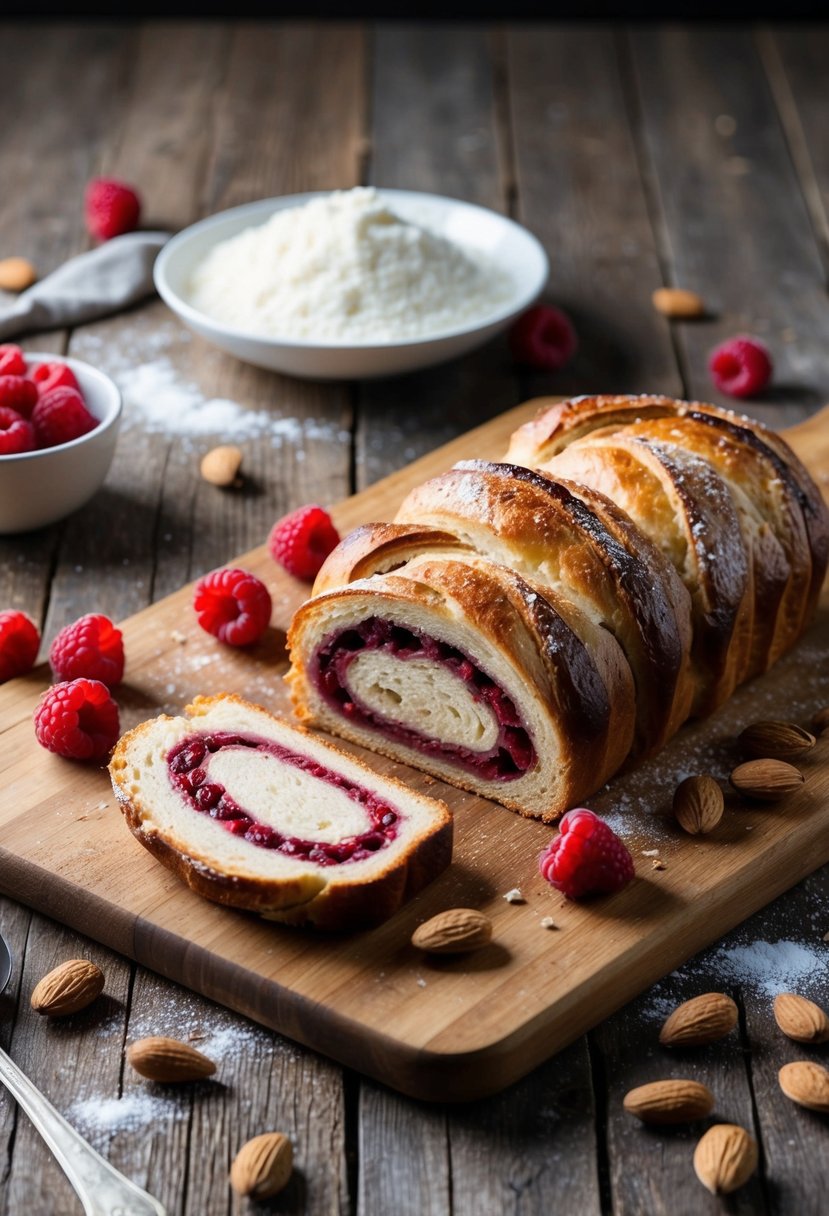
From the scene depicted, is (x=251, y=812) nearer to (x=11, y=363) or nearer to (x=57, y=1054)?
(x=57, y=1054)

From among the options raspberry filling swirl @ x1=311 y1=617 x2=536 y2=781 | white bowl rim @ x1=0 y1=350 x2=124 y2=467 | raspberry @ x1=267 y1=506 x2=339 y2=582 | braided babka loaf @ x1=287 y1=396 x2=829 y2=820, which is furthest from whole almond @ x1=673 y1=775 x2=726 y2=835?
white bowl rim @ x1=0 y1=350 x2=124 y2=467

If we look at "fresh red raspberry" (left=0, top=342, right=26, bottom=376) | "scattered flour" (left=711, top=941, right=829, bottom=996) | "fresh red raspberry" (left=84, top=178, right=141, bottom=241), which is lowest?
"scattered flour" (left=711, top=941, right=829, bottom=996)

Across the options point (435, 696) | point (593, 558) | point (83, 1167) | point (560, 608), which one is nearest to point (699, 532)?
point (593, 558)

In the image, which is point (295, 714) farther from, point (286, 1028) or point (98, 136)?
point (98, 136)

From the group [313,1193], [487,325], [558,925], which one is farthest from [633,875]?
[487,325]

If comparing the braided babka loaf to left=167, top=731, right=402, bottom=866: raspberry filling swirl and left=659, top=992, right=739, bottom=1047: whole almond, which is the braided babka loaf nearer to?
left=167, top=731, right=402, bottom=866: raspberry filling swirl

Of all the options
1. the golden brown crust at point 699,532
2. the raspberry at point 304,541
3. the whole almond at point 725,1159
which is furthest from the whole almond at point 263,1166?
the raspberry at point 304,541
